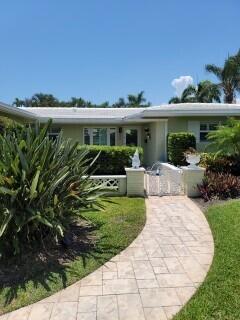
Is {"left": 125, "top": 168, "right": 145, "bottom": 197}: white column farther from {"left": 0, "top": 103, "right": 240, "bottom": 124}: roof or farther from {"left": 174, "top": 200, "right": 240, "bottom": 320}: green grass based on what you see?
{"left": 0, "top": 103, "right": 240, "bottom": 124}: roof

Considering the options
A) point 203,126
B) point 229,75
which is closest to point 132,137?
point 203,126

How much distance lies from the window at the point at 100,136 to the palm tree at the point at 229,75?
17117 millimetres

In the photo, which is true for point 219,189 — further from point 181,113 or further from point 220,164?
point 181,113

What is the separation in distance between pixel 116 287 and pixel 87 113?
18.7m

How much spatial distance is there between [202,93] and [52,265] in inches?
1271

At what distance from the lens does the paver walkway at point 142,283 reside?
12.8 feet

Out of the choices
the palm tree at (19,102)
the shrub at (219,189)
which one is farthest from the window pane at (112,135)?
the palm tree at (19,102)

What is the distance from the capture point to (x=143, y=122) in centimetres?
1978

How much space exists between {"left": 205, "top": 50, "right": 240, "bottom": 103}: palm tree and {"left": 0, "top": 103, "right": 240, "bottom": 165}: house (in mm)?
13177

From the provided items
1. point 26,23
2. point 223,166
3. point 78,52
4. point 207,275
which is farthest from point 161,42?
point 207,275

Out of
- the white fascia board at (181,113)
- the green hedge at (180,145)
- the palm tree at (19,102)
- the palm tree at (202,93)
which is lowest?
the green hedge at (180,145)

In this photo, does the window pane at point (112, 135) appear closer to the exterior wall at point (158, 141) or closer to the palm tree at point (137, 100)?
the exterior wall at point (158, 141)

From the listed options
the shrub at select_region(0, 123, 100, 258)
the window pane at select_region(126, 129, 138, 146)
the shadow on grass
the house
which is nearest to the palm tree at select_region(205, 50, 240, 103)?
the house

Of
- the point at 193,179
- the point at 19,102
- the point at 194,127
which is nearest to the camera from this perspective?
the point at 193,179
